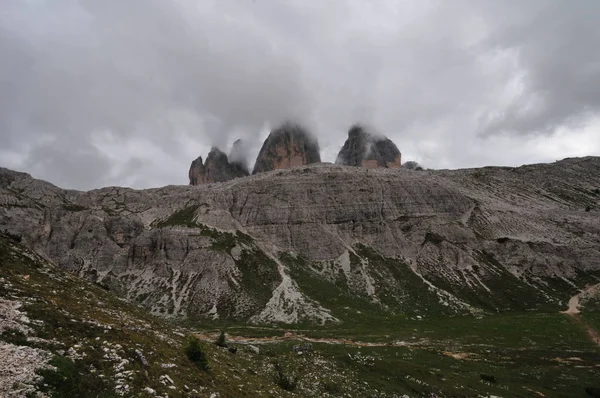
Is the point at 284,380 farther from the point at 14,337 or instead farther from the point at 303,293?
the point at 303,293

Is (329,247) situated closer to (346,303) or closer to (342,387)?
(346,303)

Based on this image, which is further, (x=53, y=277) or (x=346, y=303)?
(x=346, y=303)

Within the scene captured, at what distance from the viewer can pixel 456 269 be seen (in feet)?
463

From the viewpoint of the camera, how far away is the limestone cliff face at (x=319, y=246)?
400ft

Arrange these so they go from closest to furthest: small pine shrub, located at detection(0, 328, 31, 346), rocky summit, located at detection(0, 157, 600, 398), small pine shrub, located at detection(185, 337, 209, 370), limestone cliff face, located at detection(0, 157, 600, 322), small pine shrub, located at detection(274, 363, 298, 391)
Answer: small pine shrub, located at detection(0, 328, 31, 346)
rocky summit, located at detection(0, 157, 600, 398)
small pine shrub, located at detection(185, 337, 209, 370)
small pine shrub, located at detection(274, 363, 298, 391)
limestone cliff face, located at detection(0, 157, 600, 322)

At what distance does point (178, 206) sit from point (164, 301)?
81.3 m

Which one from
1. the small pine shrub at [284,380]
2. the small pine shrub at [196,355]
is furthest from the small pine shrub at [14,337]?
the small pine shrub at [284,380]

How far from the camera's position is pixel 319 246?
159125 millimetres

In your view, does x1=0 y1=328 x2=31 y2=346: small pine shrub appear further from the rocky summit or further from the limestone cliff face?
the limestone cliff face

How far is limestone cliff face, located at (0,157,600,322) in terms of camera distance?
4796 inches

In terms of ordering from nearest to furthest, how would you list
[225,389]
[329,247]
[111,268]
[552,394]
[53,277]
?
[225,389] → [53,277] → [552,394] → [111,268] → [329,247]

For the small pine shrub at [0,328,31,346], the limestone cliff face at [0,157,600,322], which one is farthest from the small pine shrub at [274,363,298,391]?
Answer: the limestone cliff face at [0,157,600,322]

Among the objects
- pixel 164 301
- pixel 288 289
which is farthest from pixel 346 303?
pixel 164 301

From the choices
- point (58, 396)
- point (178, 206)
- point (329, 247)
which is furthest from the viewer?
point (178, 206)
